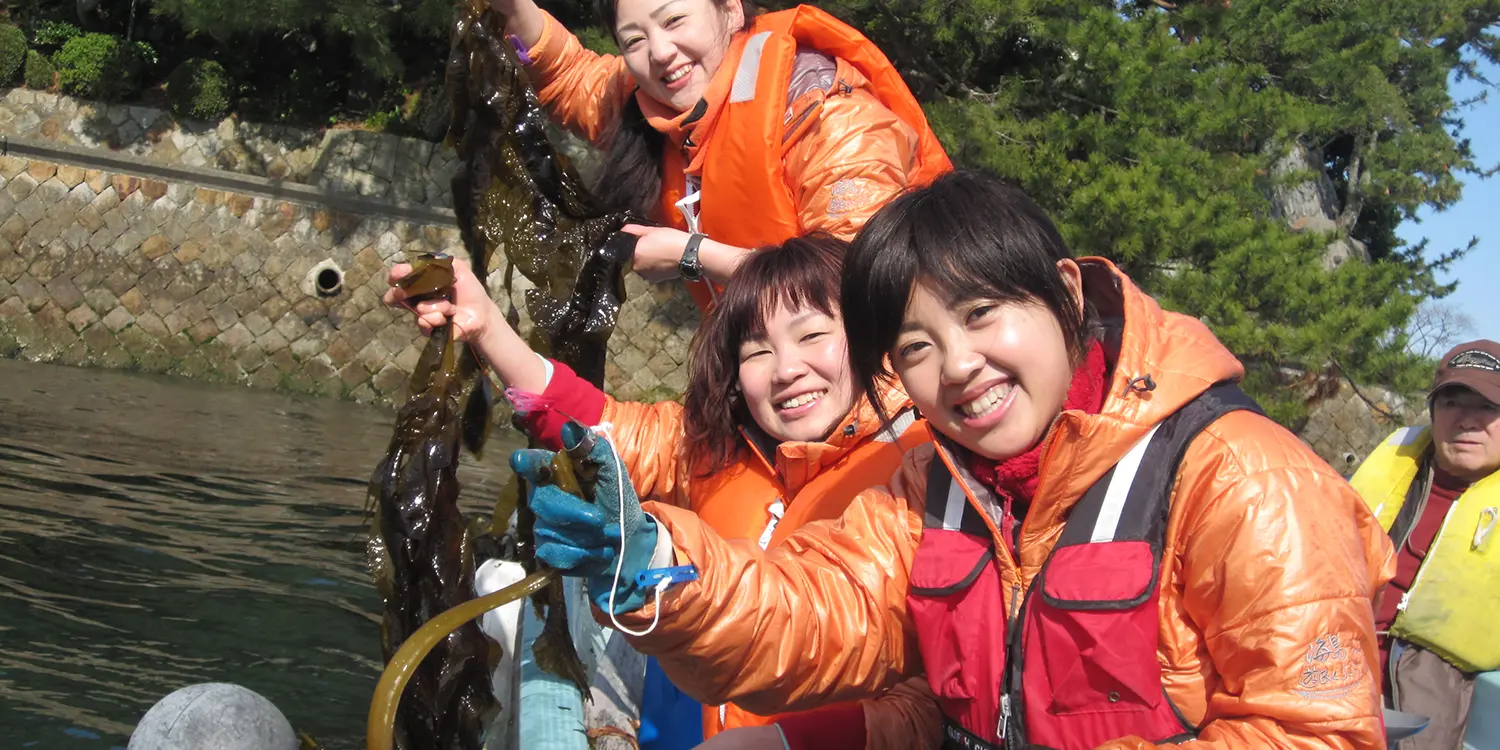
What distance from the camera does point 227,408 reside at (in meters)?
9.61

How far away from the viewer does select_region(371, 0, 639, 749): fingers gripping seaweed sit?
2.86m

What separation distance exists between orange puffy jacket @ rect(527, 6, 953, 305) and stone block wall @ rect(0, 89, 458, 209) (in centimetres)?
871

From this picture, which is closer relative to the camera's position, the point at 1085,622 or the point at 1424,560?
the point at 1085,622

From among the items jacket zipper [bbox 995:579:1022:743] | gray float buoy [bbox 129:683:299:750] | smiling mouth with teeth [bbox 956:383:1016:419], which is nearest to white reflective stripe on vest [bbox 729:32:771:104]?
smiling mouth with teeth [bbox 956:383:1016:419]

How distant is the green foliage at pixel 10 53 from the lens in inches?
453

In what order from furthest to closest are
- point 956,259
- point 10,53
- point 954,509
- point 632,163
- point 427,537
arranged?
point 10,53 → point 632,163 → point 427,537 → point 954,509 → point 956,259

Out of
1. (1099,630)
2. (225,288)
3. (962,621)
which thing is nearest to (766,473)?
(962,621)

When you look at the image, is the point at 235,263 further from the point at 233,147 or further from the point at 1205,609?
the point at 1205,609

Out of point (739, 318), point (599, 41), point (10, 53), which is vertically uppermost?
point (739, 318)

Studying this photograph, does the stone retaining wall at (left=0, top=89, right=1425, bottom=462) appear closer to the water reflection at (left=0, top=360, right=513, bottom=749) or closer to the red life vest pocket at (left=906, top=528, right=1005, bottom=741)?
the water reflection at (left=0, top=360, right=513, bottom=749)

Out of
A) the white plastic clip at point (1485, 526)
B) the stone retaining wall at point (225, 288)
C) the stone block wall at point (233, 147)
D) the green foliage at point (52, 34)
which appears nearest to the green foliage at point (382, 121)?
the stone block wall at point (233, 147)

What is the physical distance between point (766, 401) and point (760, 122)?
0.75 m

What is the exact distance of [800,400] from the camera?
268 cm

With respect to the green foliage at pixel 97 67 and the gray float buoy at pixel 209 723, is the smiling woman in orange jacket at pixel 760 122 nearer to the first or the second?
the gray float buoy at pixel 209 723
